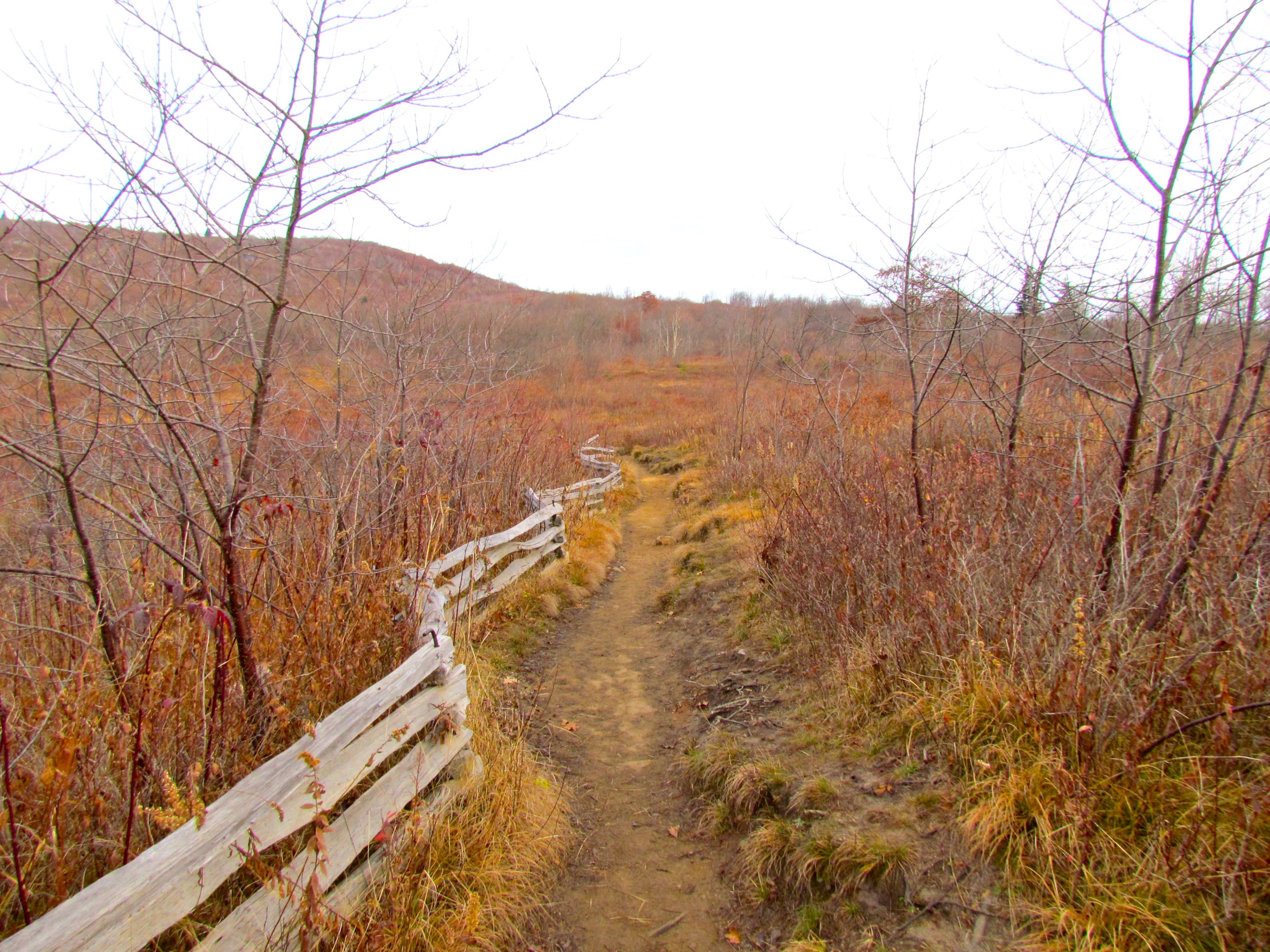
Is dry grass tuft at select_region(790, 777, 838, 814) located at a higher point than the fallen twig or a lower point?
higher

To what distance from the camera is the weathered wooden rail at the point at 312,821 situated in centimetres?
180

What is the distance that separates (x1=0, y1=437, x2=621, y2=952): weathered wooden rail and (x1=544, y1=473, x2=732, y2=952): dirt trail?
0.87 meters

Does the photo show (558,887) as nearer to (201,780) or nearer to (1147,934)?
(201,780)

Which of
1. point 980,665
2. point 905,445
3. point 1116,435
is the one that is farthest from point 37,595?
point 905,445

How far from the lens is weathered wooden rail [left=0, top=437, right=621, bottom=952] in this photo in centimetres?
180

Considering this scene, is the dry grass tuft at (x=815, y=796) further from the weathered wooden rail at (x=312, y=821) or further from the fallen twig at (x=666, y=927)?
the weathered wooden rail at (x=312, y=821)

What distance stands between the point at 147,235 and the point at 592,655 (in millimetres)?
4818

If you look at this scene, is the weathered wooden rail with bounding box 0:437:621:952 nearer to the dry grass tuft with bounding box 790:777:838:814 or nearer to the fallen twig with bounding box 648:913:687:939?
the fallen twig with bounding box 648:913:687:939

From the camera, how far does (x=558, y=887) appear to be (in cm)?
356

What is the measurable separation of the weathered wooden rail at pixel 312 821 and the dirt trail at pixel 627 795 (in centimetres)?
87

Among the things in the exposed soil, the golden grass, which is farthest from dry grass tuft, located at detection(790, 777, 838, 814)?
the golden grass

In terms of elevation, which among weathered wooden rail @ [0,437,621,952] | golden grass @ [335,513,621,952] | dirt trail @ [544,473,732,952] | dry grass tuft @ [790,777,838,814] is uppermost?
weathered wooden rail @ [0,437,621,952]

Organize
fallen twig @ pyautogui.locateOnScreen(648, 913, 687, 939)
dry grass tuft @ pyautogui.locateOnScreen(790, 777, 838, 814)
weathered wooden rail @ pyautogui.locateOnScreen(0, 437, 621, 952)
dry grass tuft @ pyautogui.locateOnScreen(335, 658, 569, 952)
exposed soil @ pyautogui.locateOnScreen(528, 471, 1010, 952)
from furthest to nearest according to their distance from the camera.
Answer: dry grass tuft @ pyautogui.locateOnScreen(790, 777, 838, 814), fallen twig @ pyautogui.locateOnScreen(648, 913, 687, 939), exposed soil @ pyautogui.locateOnScreen(528, 471, 1010, 952), dry grass tuft @ pyautogui.locateOnScreen(335, 658, 569, 952), weathered wooden rail @ pyautogui.locateOnScreen(0, 437, 621, 952)

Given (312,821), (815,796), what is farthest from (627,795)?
(312,821)
